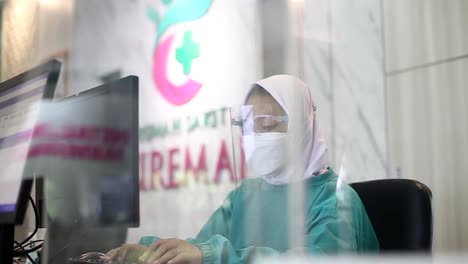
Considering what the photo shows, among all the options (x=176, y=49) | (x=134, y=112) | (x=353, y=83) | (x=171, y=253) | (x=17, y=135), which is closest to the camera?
(x=171, y=253)

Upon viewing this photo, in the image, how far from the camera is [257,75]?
4.65 feet

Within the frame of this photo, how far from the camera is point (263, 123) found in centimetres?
127

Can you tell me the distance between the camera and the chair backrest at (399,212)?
125 cm

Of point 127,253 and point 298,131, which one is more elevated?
point 298,131

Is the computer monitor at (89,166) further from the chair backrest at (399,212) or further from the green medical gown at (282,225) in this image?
the chair backrest at (399,212)

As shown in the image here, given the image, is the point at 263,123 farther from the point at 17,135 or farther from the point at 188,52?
the point at 17,135

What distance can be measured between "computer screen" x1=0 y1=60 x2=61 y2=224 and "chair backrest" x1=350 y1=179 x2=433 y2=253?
0.81m

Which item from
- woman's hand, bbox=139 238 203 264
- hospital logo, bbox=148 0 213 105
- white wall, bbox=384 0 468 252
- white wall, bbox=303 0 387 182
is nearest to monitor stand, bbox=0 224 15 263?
woman's hand, bbox=139 238 203 264

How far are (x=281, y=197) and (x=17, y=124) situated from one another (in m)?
0.70

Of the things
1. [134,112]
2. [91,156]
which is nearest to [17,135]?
[91,156]

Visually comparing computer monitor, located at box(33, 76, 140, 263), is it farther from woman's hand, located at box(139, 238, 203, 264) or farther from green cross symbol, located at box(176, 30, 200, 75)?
green cross symbol, located at box(176, 30, 200, 75)

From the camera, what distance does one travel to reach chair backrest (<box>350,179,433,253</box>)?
1.25 m

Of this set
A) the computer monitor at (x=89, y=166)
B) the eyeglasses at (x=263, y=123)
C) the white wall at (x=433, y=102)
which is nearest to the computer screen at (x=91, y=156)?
the computer monitor at (x=89, y=166)

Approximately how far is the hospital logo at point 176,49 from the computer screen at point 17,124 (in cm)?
44
